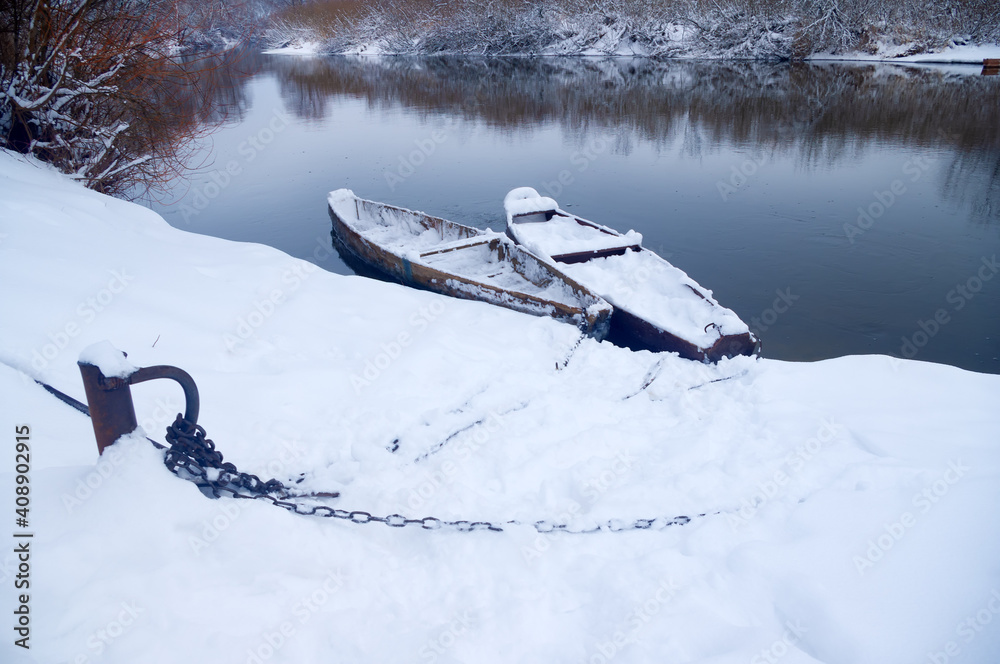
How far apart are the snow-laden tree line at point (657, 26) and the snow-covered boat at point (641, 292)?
26.2 m

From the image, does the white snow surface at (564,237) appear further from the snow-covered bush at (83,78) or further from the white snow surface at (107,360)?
the white snow surface at (107,360)

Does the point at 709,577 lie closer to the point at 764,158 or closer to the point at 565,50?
the point at 764,158

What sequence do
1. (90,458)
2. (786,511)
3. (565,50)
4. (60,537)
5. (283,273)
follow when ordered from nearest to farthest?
(60,537)
(90,458)
(786,511)
(283,273)
(565,50)

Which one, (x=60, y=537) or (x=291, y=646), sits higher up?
(x=60, y=537)

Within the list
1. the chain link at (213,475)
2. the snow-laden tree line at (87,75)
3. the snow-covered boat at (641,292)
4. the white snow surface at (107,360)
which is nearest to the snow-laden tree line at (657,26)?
the snow-covered boat at (641,292)

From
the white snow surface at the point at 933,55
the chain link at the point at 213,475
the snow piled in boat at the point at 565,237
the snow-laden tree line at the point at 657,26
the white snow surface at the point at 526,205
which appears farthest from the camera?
the snow-laden tree line at the point at 657,26

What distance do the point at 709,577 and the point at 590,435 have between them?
5.13ft

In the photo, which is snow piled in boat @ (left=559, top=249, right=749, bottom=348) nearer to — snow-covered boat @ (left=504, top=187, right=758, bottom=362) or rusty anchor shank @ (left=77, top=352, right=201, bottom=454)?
snow-covered boat @ (left=504, top=187, right=758, bottom=362)

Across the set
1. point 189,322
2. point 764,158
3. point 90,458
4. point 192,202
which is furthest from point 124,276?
point 764,158

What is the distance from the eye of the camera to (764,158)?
14.2 meters

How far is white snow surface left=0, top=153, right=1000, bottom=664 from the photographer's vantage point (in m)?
2.38

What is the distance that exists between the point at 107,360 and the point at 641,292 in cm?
557

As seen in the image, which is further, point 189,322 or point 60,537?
point 189,322

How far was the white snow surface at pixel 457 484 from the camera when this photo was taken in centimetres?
238
